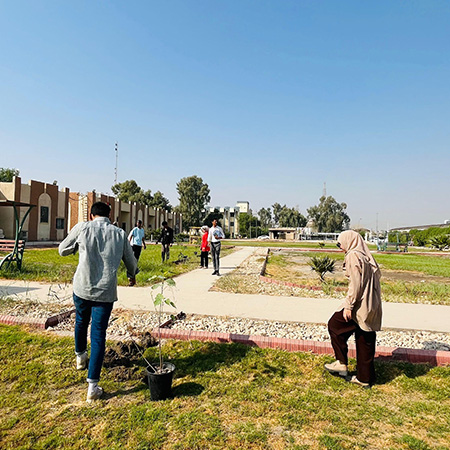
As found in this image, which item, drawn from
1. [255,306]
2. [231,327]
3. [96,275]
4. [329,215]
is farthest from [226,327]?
[329,215]

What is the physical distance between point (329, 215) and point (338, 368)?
9587 centimetres

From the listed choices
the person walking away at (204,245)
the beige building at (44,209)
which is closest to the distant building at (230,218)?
the beige building at (44,209)

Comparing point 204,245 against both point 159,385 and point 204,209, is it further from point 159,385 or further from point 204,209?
point 204,209

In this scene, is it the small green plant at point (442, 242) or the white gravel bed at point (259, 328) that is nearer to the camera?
the white gravel bed at point (259, 328)

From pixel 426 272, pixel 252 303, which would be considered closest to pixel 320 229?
pixel 426 272

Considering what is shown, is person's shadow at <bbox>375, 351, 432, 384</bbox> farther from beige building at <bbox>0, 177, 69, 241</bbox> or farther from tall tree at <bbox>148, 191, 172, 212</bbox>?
tall tree at <bbox>148, 191, 172, 212</bbox>

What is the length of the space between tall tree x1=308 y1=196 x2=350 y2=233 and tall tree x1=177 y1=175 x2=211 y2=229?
38.5 metres

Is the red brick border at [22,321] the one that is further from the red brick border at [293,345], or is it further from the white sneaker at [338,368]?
the white sneaker at [338,368]

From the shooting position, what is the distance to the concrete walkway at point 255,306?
5.75 m

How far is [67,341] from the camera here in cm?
431

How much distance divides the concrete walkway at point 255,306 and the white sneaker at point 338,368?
6.56 ft

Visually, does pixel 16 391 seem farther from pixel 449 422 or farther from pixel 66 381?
pixel 449 422

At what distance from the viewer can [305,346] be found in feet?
13.8

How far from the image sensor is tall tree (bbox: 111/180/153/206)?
219 feet
